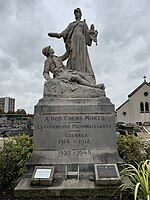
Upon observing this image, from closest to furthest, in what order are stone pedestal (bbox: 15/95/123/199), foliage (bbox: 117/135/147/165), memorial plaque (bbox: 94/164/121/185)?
memorial plaque (bbox: 94/164/121/185)
stone pedestal (bbox: 15/95/123/199)
foliage (bbox: 117/135/147/165)

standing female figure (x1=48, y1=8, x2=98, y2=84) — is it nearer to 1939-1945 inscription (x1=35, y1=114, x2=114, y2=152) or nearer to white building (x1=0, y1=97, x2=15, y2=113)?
1939-1945 inscription (x1=35, y1=114, x2=114, y2=152)

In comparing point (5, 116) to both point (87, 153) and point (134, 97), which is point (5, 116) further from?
point (87, 153)

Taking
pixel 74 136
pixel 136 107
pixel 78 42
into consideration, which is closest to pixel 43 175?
pixel 74 136

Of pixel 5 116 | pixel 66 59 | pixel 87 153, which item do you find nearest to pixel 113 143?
pixel 87 153

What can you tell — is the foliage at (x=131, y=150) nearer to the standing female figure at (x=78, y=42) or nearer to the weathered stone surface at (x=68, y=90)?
the weathered stone surface at (x=68, y=90)

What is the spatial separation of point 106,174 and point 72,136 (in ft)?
5.14

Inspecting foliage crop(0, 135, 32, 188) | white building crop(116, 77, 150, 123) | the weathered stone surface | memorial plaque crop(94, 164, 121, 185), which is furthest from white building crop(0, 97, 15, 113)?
memorial plaque crop(94, 164, 121, 185)

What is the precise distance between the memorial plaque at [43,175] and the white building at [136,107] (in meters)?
54.7

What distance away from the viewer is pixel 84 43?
25.8 feet

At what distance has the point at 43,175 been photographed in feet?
→ 16.6

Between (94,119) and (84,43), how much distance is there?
295cm

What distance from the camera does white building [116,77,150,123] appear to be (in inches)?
2291

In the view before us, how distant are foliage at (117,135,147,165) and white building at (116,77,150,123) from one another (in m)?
51.5

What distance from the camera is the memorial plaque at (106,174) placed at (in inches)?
192
